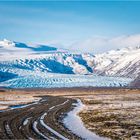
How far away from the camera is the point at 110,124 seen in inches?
1815

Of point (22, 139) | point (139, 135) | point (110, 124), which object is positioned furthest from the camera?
point (110, 124)

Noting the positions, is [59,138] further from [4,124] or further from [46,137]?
[4,124]

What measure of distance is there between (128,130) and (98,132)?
10.4 ft

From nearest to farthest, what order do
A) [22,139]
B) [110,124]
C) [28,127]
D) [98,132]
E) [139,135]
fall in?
[22,139] → [139,135] → [98,132] → [28,127] → [110,124]

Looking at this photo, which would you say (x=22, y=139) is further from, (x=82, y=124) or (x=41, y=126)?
(x=82, y=124)

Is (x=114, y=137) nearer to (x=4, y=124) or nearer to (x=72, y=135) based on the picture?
(x=72, y=135)

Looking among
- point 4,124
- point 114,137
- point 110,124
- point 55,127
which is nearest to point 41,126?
point 55,127

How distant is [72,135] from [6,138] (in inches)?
248

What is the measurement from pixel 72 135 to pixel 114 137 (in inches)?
159

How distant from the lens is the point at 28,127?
42906 mm

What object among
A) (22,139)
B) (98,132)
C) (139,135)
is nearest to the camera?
(22,139)

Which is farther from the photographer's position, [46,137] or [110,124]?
[110,124]

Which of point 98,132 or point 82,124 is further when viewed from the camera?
point 82,124

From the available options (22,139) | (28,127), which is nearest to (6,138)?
(22,139)
